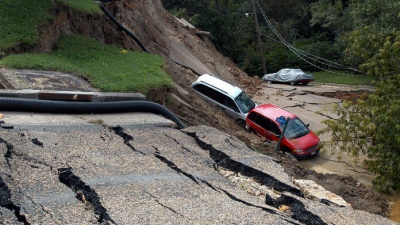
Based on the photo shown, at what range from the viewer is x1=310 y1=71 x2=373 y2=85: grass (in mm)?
32094

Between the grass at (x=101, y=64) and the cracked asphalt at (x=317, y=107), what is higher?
the grass at (x=101, y=64)

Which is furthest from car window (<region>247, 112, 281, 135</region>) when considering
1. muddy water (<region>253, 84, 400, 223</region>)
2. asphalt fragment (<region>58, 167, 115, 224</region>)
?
asphalt fragment (<region>58, 167, 115, 224</region>)

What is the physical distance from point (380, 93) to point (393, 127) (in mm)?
1608

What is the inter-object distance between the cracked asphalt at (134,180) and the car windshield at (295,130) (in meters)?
7.33

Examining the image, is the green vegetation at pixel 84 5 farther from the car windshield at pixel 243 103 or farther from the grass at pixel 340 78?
the grass at pixel 340 78

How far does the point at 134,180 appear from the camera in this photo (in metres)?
7.26

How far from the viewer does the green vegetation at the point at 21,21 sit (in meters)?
13.5

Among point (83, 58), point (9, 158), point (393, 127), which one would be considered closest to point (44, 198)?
point (9, 158)

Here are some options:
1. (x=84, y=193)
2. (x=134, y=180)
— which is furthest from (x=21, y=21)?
(x=84, y=193)

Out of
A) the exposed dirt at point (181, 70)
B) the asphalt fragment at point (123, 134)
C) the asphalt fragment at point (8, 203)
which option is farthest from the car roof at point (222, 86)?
the asphalt fragment at point (8, 203)

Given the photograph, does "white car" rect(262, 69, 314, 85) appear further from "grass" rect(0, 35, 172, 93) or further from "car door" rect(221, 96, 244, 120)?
"grass" rect(0, 35, 172, 93)

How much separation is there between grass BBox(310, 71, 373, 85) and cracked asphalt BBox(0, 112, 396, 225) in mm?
23716

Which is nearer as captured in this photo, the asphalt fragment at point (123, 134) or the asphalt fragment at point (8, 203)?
the asphalt fragment at point (8, 203)

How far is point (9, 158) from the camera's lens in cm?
738
